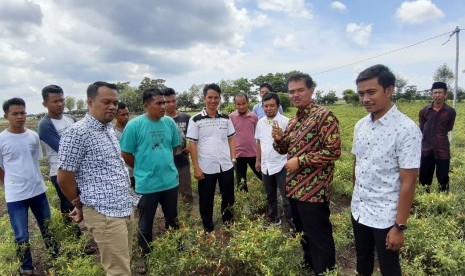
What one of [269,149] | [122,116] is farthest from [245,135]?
[122,116]

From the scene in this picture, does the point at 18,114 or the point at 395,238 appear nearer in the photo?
the point at 395,238

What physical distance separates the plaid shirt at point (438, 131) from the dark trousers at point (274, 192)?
2.58 meters

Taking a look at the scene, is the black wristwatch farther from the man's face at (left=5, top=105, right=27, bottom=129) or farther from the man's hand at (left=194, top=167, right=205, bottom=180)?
the man's face at (left=5, top=105, right=27, bottom=129)

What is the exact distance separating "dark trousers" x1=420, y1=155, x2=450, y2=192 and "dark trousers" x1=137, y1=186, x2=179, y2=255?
4.08 metres

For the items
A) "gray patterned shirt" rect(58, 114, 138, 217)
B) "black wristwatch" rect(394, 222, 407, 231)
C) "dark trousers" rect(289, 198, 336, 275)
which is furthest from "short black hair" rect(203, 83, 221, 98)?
"black wristwatch" rect(394, 222, 407, 231)

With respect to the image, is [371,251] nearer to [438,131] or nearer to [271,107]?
[271,107]

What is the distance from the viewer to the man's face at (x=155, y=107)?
3.35 meters

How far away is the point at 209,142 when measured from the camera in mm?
3941

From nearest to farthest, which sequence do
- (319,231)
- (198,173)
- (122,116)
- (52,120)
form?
(319,231), (52,120), (198,173), (122,116)

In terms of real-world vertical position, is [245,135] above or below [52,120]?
below

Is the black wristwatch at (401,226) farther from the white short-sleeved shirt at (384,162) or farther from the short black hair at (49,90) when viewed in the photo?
the short black hair at (49,90)

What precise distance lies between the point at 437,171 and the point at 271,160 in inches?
115

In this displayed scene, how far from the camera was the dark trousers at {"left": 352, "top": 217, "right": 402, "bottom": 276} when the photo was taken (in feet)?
7.20

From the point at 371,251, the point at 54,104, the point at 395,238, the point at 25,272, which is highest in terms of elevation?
the point at 54,104
